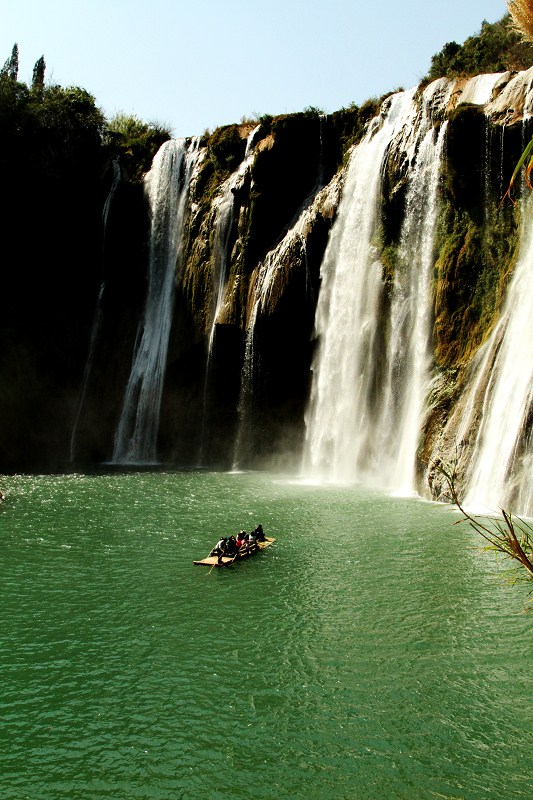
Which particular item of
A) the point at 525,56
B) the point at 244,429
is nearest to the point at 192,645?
the point at 244,429

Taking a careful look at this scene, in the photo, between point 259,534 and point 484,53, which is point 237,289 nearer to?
point 259,534

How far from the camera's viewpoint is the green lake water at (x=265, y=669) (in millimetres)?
7785

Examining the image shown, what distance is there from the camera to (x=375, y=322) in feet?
97.2

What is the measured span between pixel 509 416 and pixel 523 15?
18051 millimetres

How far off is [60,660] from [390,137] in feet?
88.8

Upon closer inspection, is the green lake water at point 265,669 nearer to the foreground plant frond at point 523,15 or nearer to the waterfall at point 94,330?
the foreground plant frond at point 523,15

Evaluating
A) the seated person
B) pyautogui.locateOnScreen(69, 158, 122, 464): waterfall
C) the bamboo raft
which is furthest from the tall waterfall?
pyautogui.locateOnScreen(69, 158, 122, 464): waterfall

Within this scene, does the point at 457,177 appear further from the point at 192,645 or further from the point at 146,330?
the point at 192,645

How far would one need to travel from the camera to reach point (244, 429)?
113 ft

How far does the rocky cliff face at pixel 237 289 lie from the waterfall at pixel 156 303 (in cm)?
48

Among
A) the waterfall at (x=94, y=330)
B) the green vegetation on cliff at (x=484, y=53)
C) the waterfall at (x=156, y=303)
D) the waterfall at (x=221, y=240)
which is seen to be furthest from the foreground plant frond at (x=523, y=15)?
the green vegetation on cliff at (x=484, y=53)

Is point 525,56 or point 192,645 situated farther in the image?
point 525,56

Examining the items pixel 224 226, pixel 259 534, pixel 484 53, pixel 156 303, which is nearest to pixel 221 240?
pixel 224 226

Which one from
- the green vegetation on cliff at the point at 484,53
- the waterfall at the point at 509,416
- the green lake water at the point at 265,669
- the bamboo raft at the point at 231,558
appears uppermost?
the green vegetation on cliff at the point at 484,53
